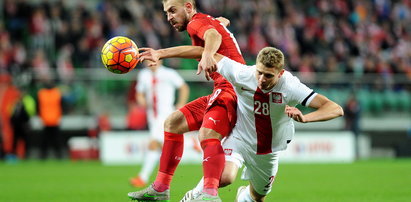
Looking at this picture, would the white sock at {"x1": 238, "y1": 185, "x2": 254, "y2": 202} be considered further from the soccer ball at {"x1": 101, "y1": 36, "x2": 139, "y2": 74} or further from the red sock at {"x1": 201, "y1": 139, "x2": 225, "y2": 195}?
the soccer ball at {"x1": 101, "y1": 36, "x2": 139, "y2": 74}

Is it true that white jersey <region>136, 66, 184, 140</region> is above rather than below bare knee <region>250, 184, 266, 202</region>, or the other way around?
above

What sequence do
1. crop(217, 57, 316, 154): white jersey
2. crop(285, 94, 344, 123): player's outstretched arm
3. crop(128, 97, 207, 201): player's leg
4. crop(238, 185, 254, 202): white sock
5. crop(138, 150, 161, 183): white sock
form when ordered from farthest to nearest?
crop(138, 150, 161, 183): white sock, crop(238, 185, 254, 202): white sock, crop(128, 97, 207, 201): player's leg, crop(217, 57, 316, 154): white jersey, crop(285, 94, 344, 123): player's outstretched arm

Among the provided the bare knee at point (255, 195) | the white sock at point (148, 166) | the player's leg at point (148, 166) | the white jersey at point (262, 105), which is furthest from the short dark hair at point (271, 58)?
the white sock at point (148, 166)

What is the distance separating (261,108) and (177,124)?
2.98ft

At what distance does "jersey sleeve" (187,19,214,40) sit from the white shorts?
3.35 feet

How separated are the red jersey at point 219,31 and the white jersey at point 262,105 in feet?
1.14

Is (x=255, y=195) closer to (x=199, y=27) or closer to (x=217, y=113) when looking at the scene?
(x=217, y=113)

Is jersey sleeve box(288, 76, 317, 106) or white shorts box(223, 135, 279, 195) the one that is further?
white shorts box(223, 135, 279, 195)

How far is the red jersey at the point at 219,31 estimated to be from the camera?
20.9 feet

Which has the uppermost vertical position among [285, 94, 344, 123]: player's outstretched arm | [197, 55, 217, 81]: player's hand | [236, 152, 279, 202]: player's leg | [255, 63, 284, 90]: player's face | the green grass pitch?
[197, 55, 217, 81]: player's hand

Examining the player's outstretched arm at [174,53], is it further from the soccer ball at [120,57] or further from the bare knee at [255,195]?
the bare knee at [255,195]

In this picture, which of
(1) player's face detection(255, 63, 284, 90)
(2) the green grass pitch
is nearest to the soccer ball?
(1) player's face detection(255, 63, 284, 90)

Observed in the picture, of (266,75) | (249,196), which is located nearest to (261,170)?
(249,196)

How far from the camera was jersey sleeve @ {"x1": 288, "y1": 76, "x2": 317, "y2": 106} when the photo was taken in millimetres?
5883
